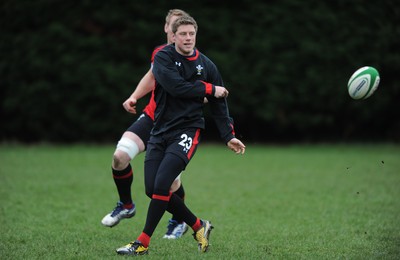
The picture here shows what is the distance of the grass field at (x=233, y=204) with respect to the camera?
5398 mm

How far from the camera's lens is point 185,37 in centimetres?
517

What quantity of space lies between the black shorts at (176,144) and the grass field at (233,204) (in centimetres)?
83

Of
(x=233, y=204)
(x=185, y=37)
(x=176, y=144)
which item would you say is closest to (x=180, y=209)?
(x=176, y=144)

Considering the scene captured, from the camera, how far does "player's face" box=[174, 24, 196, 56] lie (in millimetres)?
5152

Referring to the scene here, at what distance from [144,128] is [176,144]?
1.01 m

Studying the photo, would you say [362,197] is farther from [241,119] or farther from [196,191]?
[241,119]

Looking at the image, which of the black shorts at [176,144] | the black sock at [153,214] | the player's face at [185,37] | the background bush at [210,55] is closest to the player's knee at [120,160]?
the black shorts at [176,144]

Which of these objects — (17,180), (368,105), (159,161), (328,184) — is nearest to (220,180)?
(328,184)

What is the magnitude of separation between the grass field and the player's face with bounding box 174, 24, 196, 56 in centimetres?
174

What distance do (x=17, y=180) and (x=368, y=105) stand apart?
8805 mm

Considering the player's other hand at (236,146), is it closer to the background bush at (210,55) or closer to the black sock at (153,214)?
the black sock at (153,214)

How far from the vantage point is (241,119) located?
15.4m

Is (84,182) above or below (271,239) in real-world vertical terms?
below

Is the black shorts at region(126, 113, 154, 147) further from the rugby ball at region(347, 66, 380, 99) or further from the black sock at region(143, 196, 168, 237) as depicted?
the rugby ball at region(347, 66, 380, 99)
